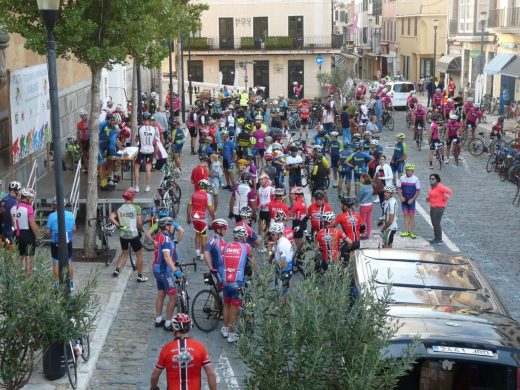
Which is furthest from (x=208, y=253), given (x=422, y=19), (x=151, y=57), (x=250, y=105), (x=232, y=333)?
(x=422, y=19)

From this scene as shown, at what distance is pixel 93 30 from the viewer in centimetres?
1421

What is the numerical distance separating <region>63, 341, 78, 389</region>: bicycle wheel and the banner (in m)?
7.61

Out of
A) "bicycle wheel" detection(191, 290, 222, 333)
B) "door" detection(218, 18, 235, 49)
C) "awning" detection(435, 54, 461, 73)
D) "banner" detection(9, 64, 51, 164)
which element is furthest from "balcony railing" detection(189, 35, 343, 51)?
"bicycle wheel" detection(191, 290, 222, 333)

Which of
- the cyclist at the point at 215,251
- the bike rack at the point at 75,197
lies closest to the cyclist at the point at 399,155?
the bike rack at the point at 75,197

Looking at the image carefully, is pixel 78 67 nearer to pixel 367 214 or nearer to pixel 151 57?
pixel 151 57

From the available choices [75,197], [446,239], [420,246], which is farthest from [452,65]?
[75,197]

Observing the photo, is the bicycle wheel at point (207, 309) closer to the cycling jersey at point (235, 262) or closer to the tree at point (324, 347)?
the cycling jersey at point (235, 262)

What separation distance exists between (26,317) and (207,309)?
13.8ft

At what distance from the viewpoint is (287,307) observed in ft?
21.1

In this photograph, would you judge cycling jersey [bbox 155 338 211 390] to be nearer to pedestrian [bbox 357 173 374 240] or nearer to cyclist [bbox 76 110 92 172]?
pedestrian [bbox 357 173 374 240]

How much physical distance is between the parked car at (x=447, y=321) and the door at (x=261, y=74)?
47.9 meters

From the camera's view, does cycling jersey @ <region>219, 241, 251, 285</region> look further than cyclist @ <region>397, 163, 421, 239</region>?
No

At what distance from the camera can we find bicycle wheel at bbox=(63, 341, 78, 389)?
9.48 metres

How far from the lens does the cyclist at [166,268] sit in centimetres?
1155
